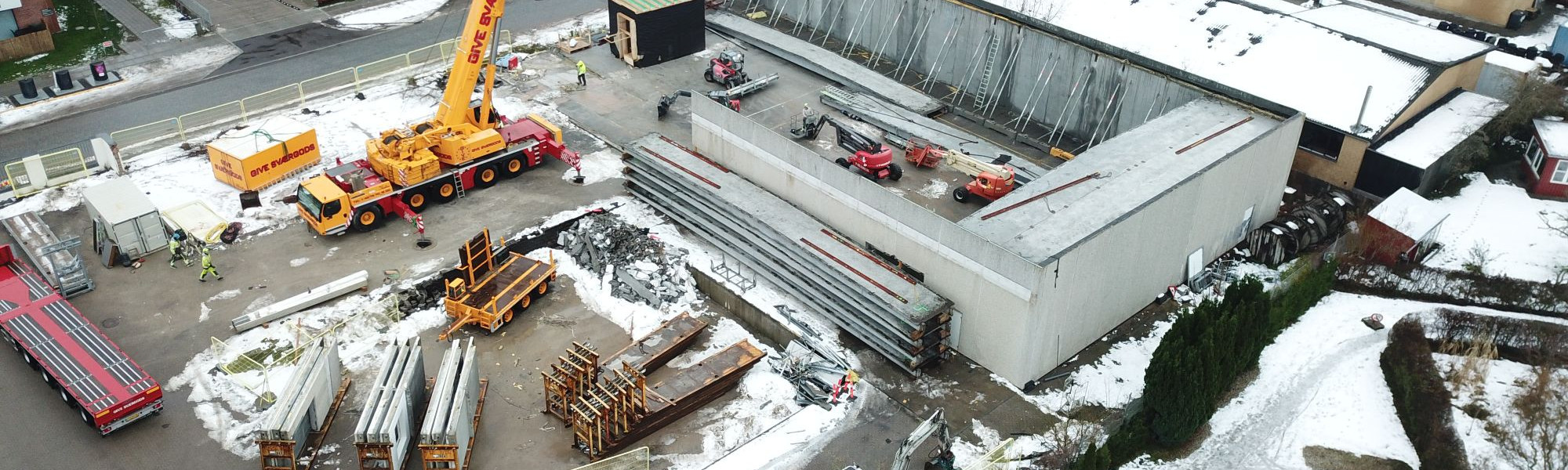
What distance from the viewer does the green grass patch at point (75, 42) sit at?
1641 inches

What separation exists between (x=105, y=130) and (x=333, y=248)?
481 inches

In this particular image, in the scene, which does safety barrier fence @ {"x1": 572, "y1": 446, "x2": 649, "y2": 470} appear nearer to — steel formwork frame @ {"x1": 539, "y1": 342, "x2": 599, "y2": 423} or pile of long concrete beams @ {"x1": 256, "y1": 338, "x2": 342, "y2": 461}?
steel formwork frame @ {"x1": 539, "y1": 342, "x2": 599, "y2": 423}

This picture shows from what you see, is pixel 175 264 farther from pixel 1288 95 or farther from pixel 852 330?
pixel 1288 95

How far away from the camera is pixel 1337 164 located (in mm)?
33062

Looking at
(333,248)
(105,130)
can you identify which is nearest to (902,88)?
(333,248)

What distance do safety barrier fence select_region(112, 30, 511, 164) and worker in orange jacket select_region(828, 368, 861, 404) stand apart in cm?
1824

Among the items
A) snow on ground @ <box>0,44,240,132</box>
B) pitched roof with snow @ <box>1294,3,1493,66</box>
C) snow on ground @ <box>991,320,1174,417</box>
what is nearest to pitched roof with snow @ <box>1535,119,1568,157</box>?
pitched roof with snow @ <box>1294,3,1493,66</box>

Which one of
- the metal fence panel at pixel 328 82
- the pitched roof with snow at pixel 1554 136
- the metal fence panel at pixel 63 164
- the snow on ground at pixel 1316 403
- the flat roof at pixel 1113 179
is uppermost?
the flat roof at pixel 1113 179

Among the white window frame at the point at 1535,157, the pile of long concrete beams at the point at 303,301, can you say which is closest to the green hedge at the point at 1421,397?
the white window frame at the point at 1535,157

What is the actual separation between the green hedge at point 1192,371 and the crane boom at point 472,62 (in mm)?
19436

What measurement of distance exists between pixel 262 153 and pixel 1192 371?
84.9 ft

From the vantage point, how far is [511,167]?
112ft

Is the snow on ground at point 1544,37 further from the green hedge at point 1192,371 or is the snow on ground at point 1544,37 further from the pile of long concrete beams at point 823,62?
the green hedge at point 1192,371

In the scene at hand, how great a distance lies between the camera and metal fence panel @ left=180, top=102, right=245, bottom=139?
37.3m
